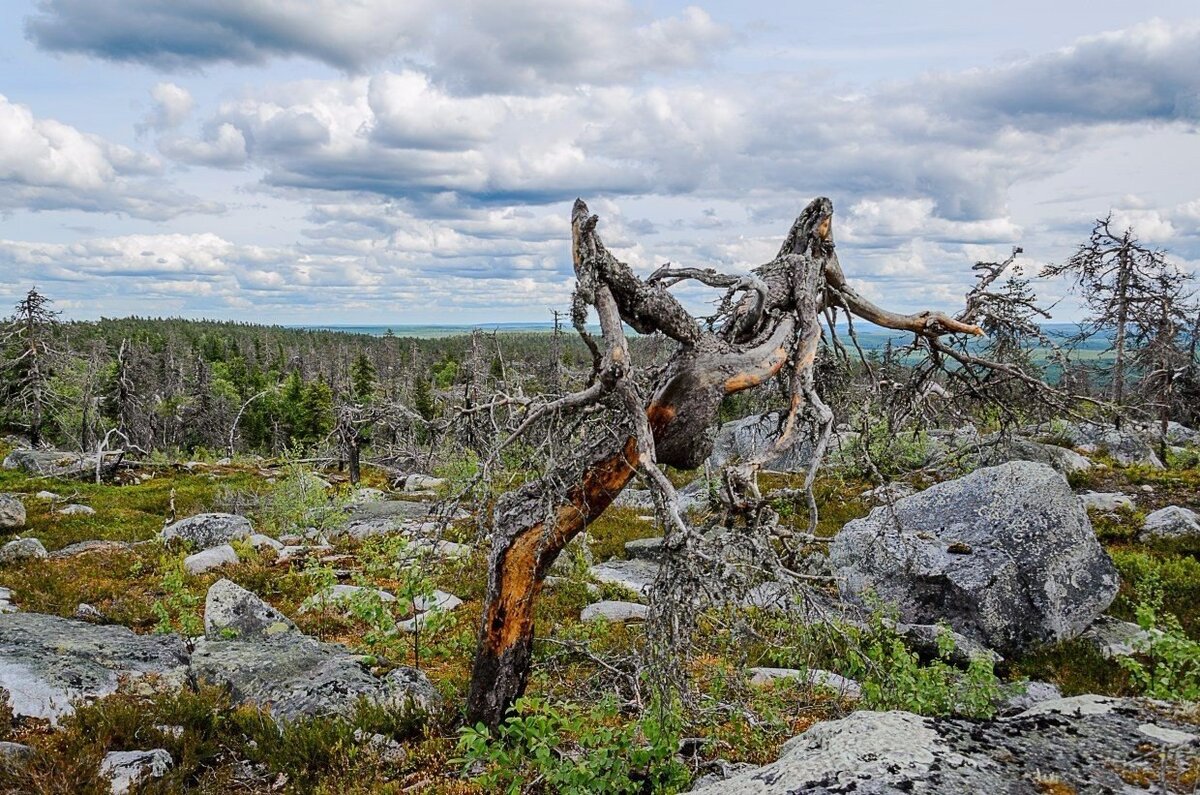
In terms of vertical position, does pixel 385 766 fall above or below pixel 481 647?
below

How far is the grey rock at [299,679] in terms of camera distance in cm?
713

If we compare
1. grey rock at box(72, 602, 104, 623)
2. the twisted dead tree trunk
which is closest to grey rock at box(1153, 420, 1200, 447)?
the twisted dead tree trunk

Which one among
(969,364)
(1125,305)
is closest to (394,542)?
(969,364)

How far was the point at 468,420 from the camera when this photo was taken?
5.54 m

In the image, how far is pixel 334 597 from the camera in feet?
36.7

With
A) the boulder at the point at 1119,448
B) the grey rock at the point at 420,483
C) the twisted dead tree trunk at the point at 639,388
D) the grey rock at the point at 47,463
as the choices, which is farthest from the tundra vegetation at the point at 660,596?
the grey rock at the point at 47,463

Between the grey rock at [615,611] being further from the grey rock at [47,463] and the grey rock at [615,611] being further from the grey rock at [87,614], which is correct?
the grey rock at [47,463]

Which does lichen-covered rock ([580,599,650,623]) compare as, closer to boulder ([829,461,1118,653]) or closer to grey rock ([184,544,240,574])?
boulder ([829,461,1118,653])

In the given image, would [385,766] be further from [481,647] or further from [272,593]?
[272,593]

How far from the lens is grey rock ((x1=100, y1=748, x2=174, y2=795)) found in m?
5.64

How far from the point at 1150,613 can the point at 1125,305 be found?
2414cm

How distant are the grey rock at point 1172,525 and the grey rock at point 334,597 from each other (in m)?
15.8

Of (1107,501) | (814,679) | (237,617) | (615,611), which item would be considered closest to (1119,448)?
(1107,501)

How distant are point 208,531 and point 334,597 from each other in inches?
319
